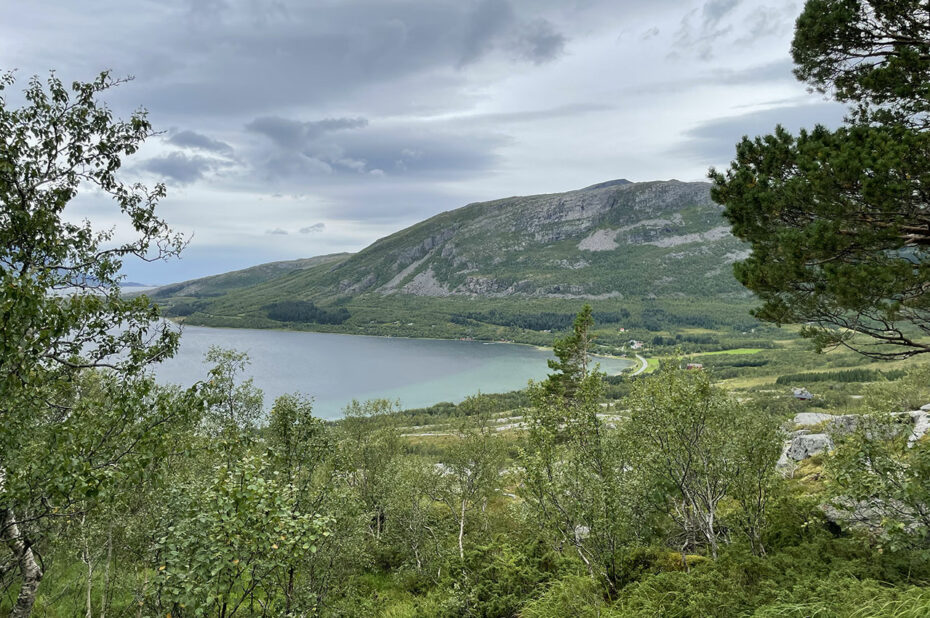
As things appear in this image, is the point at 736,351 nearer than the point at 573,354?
No

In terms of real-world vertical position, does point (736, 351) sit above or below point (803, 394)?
below

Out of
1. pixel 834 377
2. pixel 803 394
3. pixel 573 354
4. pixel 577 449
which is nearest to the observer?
pixel 577 449

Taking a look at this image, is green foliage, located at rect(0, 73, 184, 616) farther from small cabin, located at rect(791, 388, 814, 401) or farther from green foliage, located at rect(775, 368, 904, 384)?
green foliage, located at rect(775, 368, 904, 384)

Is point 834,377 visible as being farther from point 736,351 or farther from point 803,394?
point 736,351

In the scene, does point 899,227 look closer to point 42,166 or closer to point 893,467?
point 893,467

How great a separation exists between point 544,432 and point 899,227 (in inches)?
354

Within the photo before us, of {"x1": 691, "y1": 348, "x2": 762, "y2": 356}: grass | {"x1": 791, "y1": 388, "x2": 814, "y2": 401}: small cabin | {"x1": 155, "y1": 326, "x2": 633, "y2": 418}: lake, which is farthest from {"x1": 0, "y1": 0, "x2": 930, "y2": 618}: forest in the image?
{"x1": 691, "y1": 348, "x2": 762, "y2": 356}: grass

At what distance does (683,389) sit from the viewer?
13.7 metres

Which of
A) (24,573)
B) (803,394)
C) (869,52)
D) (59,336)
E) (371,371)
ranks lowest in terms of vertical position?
(803,394)

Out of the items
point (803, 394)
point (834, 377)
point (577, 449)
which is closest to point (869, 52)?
point (577, 449)

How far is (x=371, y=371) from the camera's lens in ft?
495

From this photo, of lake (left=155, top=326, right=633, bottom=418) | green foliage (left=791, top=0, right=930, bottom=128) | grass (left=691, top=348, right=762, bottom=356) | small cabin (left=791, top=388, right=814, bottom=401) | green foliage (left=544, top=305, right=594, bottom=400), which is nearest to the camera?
green foliage (left=791, top=0, right=930, bottom=128)

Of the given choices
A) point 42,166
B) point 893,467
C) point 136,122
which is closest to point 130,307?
point 42,166

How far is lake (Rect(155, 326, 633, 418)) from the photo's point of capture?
116062mm
